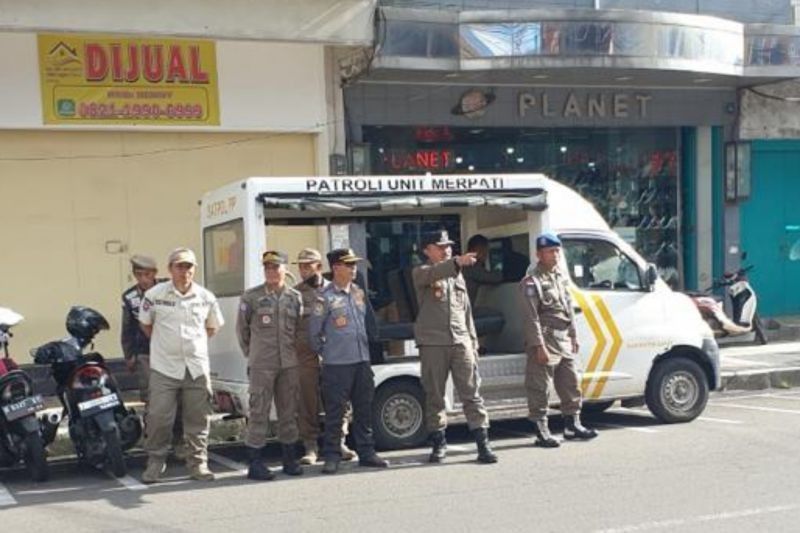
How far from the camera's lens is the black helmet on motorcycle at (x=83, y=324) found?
28.2 ft

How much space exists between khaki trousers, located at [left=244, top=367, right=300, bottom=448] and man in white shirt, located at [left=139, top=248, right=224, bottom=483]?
0.36 m

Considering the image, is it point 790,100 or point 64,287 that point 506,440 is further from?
point 790,100

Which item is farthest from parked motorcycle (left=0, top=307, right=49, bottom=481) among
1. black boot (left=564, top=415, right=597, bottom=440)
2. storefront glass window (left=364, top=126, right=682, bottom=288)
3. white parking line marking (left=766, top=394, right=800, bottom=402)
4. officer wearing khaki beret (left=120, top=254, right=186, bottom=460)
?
white parking line marking (left=766, top=394, right=800, bottom=402)

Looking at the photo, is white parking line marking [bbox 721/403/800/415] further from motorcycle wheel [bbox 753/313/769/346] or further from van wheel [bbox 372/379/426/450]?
motorcycle wheel [bbox 753/313/769/346]

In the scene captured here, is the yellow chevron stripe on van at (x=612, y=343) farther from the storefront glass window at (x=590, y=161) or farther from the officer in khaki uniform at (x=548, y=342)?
the storefront glass window at (x=590, y=161)

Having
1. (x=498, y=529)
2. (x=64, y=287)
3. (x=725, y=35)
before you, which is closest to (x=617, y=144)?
(x=725, y=35)

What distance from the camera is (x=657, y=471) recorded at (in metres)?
7.70

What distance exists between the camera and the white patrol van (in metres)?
8.83

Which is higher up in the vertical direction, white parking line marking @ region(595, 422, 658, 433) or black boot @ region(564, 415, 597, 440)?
black boot @ region(564, 415, 597, 440)

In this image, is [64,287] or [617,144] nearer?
[64,287]

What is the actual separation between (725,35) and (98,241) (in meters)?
9.18

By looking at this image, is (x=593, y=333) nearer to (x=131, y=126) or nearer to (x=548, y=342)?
(x=548, y=342)

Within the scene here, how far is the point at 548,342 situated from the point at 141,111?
6870mm

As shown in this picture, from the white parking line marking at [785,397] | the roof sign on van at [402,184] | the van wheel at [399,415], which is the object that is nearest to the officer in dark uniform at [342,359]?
the van wheel at [399,415]
